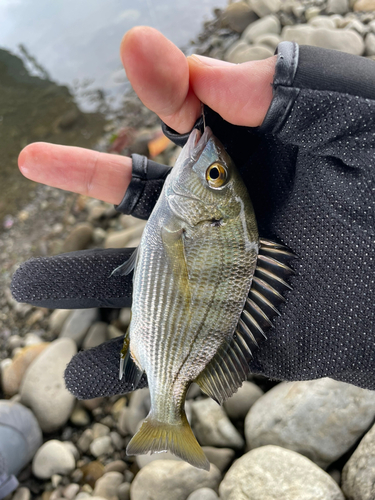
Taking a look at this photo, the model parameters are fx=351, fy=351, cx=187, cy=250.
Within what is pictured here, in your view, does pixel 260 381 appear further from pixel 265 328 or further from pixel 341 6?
pixel 341 6

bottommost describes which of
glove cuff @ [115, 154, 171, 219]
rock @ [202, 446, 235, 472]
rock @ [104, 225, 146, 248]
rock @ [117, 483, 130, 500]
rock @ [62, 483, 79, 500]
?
rock @ [62, 483, 79, 500]

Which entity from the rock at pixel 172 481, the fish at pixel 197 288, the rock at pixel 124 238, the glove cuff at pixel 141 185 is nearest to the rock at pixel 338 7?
the rock at pixel 124 238

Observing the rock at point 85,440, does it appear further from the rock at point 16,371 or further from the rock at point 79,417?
the rock at point 16,371

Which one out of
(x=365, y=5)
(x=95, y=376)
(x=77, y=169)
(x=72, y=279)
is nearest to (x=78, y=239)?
(x=72, y=279)

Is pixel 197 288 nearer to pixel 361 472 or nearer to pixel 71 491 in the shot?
pixel 361 472

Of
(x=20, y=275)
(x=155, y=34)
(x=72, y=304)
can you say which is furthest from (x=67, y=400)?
(x=155, y=34)

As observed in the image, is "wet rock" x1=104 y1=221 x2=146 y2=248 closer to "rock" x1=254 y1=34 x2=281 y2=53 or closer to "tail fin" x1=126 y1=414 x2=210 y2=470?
"tail fin" x1=126 y1=414 x2=210 y2=470

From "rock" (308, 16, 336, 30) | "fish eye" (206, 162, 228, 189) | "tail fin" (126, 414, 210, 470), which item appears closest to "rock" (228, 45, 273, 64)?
"rock" (308, 16, 336, 30)
